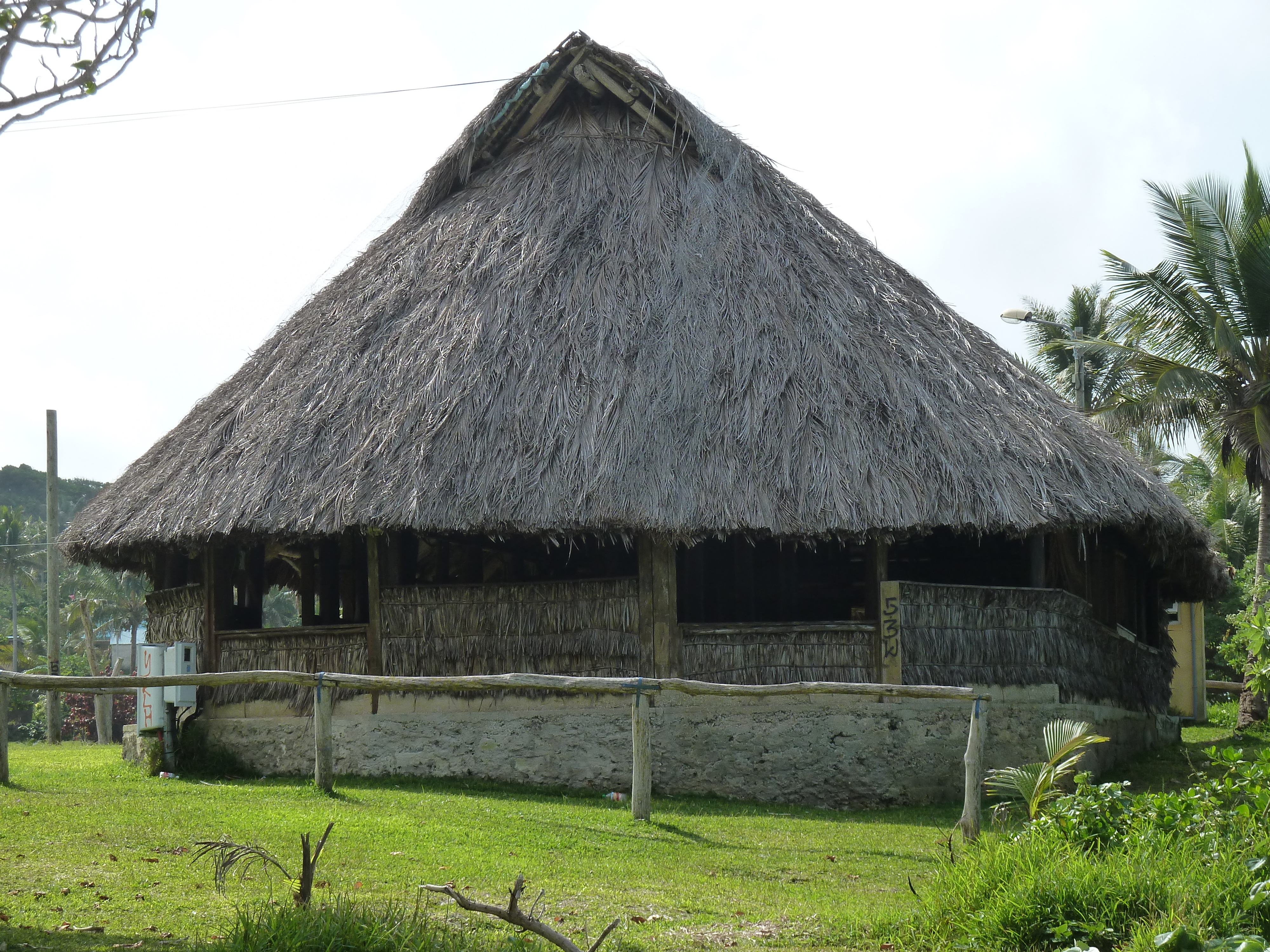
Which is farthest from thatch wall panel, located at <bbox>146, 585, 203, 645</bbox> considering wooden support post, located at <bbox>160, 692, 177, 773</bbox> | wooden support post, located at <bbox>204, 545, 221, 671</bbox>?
wooden support post, located at <bbox>160, 692, 177, 773</bbox>

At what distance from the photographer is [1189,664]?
2383cm

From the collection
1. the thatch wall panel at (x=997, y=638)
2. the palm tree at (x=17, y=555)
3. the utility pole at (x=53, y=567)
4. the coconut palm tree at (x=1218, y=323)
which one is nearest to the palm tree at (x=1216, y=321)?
the coconut palm tree at (x=1218, y=323)

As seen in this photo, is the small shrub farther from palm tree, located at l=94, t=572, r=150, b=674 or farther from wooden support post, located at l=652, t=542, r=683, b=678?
palm tree, located at l=94, t=572, r=150, b=674

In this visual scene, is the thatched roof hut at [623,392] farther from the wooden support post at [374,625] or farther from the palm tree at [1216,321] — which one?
the palm tree at [1216,321]

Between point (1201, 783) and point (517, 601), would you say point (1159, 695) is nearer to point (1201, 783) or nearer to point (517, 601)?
point (517, 601)

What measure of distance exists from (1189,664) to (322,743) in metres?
18.9

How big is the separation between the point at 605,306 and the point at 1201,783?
7725 mm

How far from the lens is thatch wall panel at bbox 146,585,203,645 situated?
13422 mm

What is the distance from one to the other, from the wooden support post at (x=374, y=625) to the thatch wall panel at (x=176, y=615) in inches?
81.1

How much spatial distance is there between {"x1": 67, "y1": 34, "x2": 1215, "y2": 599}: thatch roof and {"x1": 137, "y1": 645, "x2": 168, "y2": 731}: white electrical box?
3.61 feet

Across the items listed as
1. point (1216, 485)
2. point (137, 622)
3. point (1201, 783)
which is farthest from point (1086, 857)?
point (137, 622)

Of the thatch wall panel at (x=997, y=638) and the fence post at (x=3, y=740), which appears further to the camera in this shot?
the thatch wall panel at (x=997, y=638)

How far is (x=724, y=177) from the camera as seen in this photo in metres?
15.0

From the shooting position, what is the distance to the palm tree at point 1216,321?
62.2 ft
